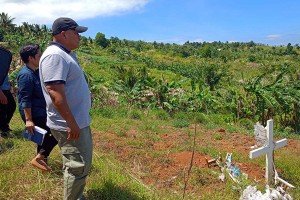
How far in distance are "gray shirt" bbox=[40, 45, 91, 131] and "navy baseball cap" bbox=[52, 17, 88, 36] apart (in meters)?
0.16

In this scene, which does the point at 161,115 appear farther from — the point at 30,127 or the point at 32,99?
the point at 30,127

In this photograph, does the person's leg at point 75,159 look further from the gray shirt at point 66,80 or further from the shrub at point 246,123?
the shrub at point 246,123

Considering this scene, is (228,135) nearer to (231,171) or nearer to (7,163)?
(231,171)

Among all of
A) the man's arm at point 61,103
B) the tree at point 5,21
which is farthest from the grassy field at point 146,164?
the tree at point 5,21

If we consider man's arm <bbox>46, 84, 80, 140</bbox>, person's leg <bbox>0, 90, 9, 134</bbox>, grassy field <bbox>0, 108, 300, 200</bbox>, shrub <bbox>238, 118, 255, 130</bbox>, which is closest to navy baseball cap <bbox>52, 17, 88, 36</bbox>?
man's arm <bbox>46, 84, 80, 140</bbox>

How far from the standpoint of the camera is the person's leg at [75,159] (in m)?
2.77

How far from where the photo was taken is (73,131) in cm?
263

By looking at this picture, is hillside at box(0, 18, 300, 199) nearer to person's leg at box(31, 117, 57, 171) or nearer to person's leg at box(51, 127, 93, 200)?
person's leg at box(31, 117, 57, 171)

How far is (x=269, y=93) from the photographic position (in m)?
8.85

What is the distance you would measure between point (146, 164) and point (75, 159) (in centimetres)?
211

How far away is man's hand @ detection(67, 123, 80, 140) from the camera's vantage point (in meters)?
2.62

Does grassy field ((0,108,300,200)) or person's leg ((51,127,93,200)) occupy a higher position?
person's leg ((51,127,93,200))

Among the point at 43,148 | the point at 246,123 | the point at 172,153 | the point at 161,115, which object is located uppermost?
the point at 43,148

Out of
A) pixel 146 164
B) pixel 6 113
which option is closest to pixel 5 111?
pixel 6 113
